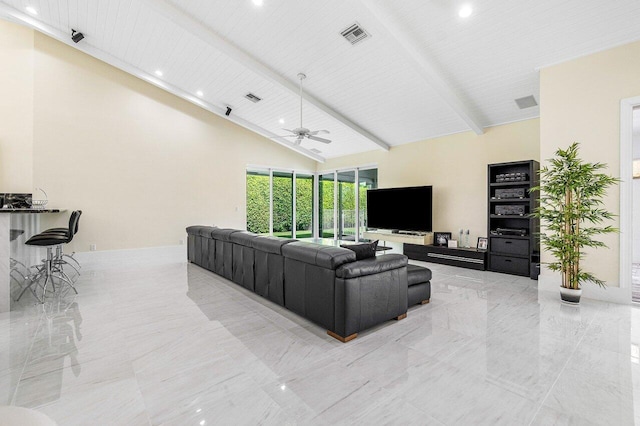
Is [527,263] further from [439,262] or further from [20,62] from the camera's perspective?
[20,62]

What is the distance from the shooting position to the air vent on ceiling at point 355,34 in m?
4.05

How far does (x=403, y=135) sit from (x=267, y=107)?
127 inches

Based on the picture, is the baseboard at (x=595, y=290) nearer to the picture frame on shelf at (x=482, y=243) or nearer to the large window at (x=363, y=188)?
the picture frame on shelf at (x=482, y=243)

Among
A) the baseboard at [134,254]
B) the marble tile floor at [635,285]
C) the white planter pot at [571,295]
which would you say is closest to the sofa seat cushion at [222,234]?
the baseboard at [134,254]

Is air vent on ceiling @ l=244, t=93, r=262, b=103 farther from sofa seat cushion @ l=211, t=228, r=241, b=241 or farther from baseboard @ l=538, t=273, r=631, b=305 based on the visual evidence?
baseboard @ l=538, t=273, r=631, b=305

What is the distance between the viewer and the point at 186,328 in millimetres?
2990

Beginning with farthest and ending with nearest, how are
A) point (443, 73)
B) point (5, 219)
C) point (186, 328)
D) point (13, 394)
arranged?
point (443, 73) < point (5, 219) < point (186, 328) < point (13, 394)

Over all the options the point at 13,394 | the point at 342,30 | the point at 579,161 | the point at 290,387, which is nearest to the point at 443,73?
the point at 342,30

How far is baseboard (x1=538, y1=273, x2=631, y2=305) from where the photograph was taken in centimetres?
380

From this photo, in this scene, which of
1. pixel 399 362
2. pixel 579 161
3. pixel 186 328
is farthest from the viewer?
pixel 579 161

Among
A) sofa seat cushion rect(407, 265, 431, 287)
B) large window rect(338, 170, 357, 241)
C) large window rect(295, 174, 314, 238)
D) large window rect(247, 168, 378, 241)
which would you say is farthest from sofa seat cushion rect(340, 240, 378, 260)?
large window rect(295, 174, 314, 238)

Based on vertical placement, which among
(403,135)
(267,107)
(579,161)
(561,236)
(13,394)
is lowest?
(13,394)

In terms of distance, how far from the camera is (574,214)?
12.3 feet

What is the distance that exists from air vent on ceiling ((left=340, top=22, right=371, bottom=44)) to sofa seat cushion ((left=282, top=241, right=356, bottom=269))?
9.78 feet
